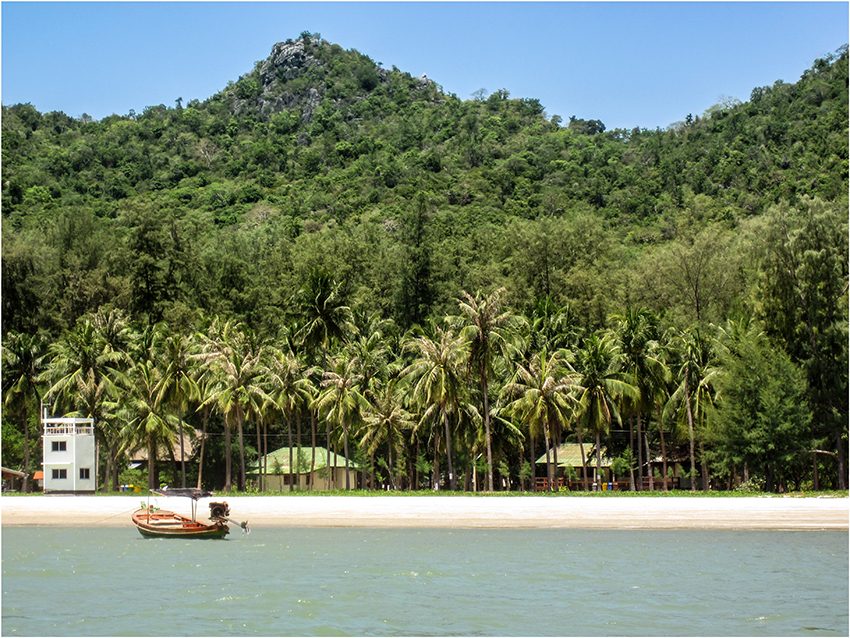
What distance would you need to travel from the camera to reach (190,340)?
5972 centimetres

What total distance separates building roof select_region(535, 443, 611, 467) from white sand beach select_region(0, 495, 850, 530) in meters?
16.7

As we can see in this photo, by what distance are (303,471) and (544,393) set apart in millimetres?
21615

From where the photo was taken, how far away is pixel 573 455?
65.0m

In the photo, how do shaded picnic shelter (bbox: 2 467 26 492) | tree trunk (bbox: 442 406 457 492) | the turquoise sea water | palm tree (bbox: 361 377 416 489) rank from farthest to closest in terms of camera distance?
shaded picnic shelter (bbox: 2 467 26 492) < palm tree (bbox: 361 377 416 489) < tree trunk (bbox: 442 406 457 492) < the turquoise sea water

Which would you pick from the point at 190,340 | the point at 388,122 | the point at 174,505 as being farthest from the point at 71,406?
the point at 388,122

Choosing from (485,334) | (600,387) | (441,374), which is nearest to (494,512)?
(441,374)

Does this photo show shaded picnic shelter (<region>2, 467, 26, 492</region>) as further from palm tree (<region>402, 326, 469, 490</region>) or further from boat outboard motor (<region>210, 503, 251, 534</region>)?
boat outboard motor (<region>210, 503, 251, 534</region>)

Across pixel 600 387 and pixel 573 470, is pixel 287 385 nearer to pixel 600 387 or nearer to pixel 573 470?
pixel 600 387

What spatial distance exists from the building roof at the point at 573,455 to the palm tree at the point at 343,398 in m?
14.9

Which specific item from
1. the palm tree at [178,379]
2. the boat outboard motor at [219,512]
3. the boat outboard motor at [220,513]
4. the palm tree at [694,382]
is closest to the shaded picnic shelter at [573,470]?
the palm tree at [694,382]

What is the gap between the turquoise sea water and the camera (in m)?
20.6

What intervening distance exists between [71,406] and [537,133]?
99.6 meters

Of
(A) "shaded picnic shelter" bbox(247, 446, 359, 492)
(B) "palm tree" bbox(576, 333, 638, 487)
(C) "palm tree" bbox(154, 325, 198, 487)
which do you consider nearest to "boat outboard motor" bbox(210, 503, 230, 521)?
(C) "palm tree" bbox(154, 325, 198, 487)

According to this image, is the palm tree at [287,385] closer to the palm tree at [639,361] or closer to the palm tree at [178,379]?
the palm tree at [178,379]
